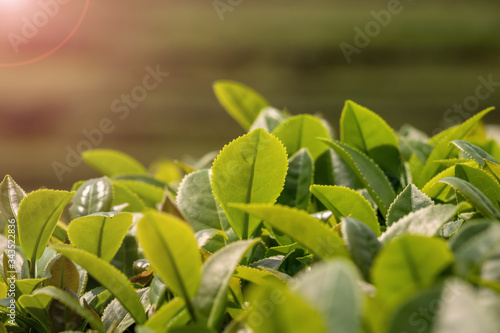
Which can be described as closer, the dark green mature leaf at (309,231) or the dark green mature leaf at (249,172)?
the dark green mature leaf at (309,231)

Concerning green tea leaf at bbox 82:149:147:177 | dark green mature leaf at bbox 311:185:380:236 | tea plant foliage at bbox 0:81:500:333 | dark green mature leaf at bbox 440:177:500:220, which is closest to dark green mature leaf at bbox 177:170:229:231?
tea plant foliage at bbox 0:81:500:333

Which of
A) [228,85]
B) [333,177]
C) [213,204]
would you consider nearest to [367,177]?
[333,177]

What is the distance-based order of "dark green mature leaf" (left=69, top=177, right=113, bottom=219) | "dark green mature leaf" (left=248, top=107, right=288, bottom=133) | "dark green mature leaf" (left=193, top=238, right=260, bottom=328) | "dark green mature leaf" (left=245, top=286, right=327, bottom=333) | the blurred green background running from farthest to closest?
the blurred green background < "dark green mature leaf" (left=248, top=107, right=288, bottom=133) < "dark green mature leaf" (left=69, top=177, right=113, bottom=219) < "dark green mature leaf" (left=193, top=238, right=260, bottom=328) < "dark green mature leaf" (left=245, top=286, right=327, bottom=333)

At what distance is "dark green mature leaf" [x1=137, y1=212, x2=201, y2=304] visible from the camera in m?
0.36

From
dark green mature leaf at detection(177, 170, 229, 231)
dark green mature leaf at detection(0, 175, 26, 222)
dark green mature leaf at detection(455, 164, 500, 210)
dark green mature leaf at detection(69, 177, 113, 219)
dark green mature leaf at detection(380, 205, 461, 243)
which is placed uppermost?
dark green mature leaf at detection(0, 175, 26, 222)

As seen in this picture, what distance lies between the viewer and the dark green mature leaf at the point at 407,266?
32cm

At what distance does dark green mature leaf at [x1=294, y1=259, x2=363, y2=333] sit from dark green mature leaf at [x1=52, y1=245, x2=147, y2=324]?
191mm

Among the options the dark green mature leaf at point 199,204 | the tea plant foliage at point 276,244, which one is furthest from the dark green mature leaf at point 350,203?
the dark green mature leaf at point 199,204

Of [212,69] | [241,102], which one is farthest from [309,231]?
[212,69]

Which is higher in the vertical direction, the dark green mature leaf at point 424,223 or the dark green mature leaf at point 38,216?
the dark green mature leaf at point 38,216

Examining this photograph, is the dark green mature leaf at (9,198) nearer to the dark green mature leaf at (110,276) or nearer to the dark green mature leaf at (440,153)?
the dark green mature leaf at (110,276)

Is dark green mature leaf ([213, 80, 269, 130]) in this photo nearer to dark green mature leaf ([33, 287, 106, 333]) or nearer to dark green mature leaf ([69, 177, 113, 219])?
dark green mature leaf ([69, 177, 113, 219])

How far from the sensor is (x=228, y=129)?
163 inches

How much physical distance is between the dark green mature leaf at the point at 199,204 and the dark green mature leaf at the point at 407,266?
27 centimetres
